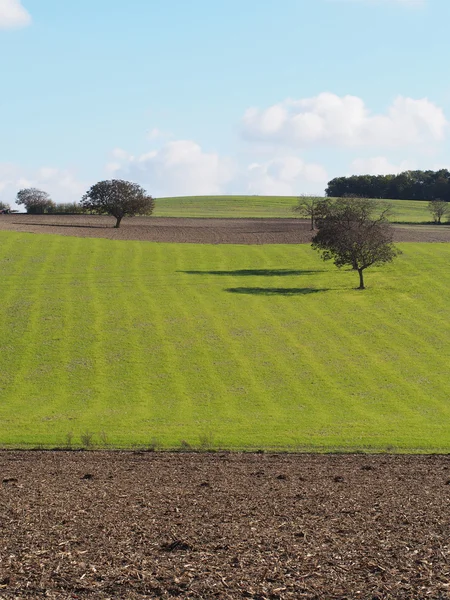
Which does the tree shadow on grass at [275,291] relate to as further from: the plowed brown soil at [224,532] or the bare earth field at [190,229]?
the plowed brown soil at [224,532]

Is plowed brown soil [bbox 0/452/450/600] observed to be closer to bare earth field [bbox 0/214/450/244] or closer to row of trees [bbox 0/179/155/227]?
bare earth field [bbox 0/214/450/244]

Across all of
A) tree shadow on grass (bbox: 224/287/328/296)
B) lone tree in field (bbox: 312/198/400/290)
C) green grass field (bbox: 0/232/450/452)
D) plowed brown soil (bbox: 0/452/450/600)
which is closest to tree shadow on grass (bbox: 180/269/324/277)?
green grass field (bbox: 0/232/450/452)

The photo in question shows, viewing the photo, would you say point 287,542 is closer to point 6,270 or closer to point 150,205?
point 6,270

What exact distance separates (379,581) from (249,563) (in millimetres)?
2344

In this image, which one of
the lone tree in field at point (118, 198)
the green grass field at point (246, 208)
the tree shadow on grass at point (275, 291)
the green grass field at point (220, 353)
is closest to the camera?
the green grass field at point (220, 353)

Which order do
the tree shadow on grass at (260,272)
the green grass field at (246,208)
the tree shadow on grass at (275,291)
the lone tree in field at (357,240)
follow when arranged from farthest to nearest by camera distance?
the green grass field at (246,208) < the tree shadow on grass at (260,272) < the lone tree in field at (357,240) < the tree shadow on grass at (275,291)

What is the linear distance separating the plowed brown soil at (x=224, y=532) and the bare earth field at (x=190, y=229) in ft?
246

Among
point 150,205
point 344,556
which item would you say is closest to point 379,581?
point 344,556

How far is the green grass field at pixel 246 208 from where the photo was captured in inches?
5797

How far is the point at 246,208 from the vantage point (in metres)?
167

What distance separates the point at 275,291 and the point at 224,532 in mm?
52346

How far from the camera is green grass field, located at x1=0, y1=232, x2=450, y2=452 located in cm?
3331

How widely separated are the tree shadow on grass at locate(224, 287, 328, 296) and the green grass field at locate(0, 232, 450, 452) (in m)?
0.18

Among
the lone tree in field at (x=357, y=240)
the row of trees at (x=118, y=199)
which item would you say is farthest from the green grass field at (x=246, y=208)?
the lone tree in field at (x=357, y=240)
